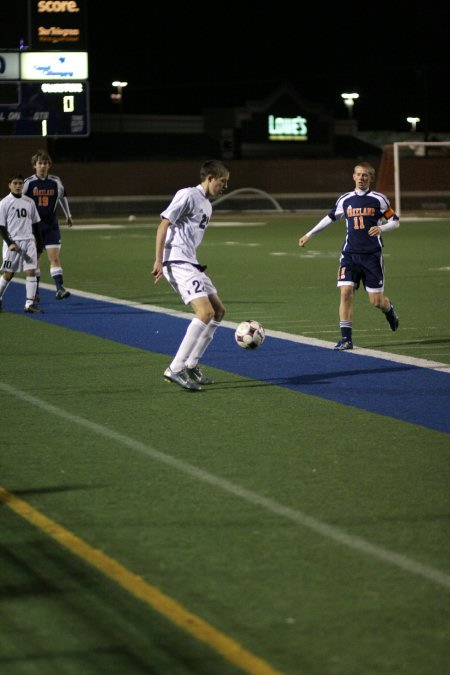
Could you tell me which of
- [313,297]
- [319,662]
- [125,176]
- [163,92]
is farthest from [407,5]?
[319,662]

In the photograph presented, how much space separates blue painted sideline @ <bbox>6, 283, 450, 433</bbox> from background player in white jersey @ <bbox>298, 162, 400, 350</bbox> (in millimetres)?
623

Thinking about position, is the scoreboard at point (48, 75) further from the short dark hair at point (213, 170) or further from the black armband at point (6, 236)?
the short dark hair at point (213, 170)

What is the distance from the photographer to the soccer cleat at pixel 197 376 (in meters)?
10.4

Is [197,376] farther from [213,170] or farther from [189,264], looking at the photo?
[213,170]

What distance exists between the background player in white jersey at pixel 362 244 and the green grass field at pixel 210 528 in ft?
2.39

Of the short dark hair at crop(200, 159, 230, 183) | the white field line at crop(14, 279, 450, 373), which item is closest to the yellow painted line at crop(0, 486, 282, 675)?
the short dark hair at crop(200, 159, 230, 183)

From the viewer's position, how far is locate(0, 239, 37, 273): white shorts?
53.6 ft

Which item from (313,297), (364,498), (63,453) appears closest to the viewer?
(364,498)

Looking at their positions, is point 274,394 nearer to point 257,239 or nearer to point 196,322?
point 196,322

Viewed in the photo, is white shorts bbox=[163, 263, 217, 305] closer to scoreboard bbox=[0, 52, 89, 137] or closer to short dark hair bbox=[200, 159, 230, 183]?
short dark hair bbox=[200, 159, 230, 183]

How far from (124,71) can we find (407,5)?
1859 cm

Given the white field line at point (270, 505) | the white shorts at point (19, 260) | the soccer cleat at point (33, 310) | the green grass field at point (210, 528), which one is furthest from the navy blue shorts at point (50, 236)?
the white field line at point (270, 505)

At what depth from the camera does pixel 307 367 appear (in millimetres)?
11484

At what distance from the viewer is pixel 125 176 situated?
58.2 meters
